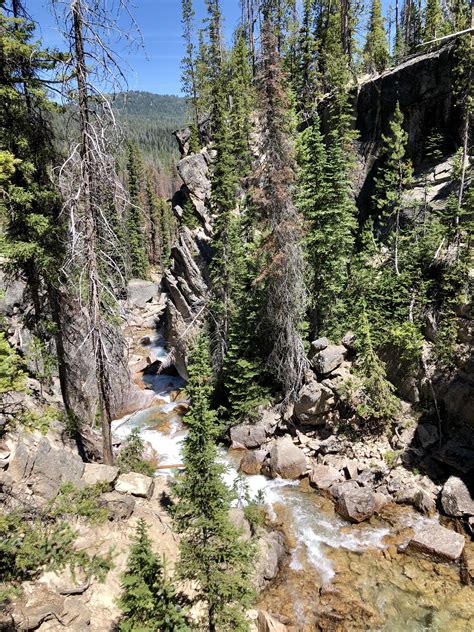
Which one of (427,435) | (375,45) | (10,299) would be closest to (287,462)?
(427,435)

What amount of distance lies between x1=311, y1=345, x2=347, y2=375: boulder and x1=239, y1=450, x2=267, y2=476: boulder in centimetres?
515

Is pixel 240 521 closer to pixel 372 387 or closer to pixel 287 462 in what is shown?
pixel 287 462

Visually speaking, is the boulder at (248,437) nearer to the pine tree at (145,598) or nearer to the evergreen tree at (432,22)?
the pine tree at (145,598)

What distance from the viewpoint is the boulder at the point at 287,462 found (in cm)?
1770

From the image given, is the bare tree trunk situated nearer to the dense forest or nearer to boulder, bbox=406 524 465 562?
the dense forest

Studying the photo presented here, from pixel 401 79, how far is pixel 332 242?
1761 centimetres

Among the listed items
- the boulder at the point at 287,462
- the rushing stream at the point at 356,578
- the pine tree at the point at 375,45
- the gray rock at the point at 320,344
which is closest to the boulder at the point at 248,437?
the boulder at the point at 287,462

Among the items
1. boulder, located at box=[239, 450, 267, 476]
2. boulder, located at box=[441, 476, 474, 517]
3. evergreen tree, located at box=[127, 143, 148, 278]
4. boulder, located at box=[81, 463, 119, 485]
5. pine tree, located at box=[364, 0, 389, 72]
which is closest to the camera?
boulder, located at box=[81, 463, 119, 485]

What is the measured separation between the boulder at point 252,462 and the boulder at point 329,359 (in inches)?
203

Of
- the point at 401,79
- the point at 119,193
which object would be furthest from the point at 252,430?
the point at 401,79

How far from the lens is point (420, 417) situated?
58.0 feet

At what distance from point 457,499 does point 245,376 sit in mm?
10987

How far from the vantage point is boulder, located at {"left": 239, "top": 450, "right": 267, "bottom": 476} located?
18.3m

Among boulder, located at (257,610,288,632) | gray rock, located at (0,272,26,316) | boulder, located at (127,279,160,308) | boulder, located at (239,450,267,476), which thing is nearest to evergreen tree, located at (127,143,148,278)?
boulder, located at (127,279,160,308)
